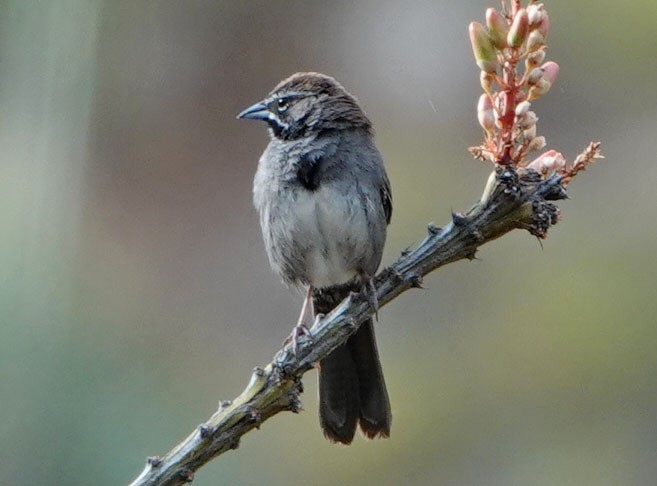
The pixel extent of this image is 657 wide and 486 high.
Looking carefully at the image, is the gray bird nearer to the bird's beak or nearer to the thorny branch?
the bird's beak

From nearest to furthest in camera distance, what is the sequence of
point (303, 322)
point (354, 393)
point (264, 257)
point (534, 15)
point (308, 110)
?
point (534, 15) → point (303, 322) → point (354, 393) → point (308, 110) → point (264, 257)

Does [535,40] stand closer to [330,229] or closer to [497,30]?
[497,30]

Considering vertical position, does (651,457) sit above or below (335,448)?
below

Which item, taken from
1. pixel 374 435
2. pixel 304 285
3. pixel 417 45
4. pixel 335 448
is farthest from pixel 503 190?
pixel 417 45

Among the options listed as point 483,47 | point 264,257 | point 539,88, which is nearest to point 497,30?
point 483,47

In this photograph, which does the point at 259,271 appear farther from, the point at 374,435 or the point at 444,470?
the point at 374,435

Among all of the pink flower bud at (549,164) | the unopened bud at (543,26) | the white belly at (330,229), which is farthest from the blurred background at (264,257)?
the unopened bud at (543,26)

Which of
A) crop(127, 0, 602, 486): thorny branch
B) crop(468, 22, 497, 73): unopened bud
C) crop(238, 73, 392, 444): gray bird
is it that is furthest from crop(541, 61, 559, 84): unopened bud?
crop(238, 73, 392, 444): gray bird

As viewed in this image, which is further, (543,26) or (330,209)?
(330,209)
